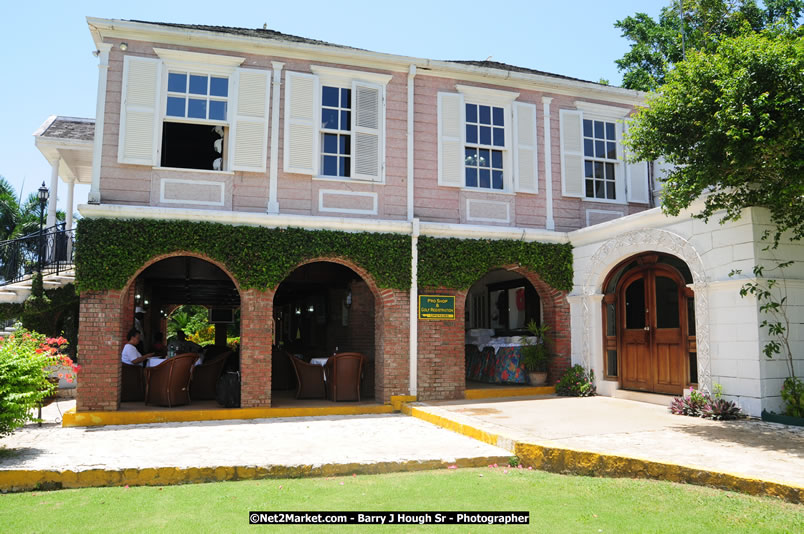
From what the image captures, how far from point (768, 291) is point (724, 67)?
3056 mm

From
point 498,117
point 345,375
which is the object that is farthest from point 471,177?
point 345,375

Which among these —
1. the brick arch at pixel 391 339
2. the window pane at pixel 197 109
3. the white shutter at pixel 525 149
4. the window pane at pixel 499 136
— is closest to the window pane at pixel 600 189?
the white shutter at pixel 525 149

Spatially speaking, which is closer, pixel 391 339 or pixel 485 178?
pixel 391 339

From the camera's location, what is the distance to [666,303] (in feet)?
31.9

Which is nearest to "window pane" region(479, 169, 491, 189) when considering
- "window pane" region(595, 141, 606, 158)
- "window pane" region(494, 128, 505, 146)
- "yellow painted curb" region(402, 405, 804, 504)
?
"window pane" region(494, 128, 505, 146)

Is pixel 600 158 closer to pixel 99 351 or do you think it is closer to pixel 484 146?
pixel 484 146

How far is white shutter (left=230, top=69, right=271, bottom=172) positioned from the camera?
10.3 meters

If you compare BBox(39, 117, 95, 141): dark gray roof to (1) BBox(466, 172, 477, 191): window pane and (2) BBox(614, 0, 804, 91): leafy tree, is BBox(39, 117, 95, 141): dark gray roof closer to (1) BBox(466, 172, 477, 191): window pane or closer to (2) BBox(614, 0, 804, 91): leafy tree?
(1) BBox(466, 172, 477, 191): window pane

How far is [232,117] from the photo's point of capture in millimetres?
10328

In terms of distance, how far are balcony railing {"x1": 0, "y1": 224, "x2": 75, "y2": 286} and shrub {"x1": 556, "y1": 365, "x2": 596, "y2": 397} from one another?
10.5m

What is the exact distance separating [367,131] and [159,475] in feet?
23.4

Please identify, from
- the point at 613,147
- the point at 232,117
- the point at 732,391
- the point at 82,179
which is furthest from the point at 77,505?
the point at 82,179

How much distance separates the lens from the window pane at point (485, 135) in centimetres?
1180

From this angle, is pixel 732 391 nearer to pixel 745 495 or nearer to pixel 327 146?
pixel 745 495
